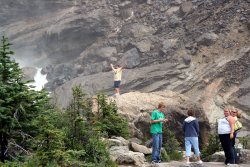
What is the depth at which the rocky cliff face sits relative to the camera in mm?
30172

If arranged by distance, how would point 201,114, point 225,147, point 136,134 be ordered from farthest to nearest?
point 201,114 → point 136,134 → point 225,147

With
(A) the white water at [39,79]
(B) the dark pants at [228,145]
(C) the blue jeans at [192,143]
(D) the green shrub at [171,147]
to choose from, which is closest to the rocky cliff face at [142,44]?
(A) the white water at [39,79]

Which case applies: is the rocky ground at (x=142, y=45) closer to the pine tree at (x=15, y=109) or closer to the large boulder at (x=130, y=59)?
the large boulder at (x=130, y=59)

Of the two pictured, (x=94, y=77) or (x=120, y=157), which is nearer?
(x=120, y=157)

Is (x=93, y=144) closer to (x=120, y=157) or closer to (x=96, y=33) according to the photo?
(x=120, y=157)

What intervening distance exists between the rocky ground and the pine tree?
1402 cm

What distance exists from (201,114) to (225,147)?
955 cm

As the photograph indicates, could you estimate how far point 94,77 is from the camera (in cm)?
3266

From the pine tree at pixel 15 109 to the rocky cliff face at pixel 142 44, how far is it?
19656 millimetres

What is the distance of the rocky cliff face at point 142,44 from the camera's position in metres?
30.2

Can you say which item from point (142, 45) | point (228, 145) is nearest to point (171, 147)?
point (228, 145)

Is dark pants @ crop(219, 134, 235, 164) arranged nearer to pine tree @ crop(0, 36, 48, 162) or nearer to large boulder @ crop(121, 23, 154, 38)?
pine tree @ crop(0, 36, 48, 162)

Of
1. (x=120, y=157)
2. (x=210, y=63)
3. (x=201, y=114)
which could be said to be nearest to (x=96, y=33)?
(x=210, y=63)

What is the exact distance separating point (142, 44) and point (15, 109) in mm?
27945
